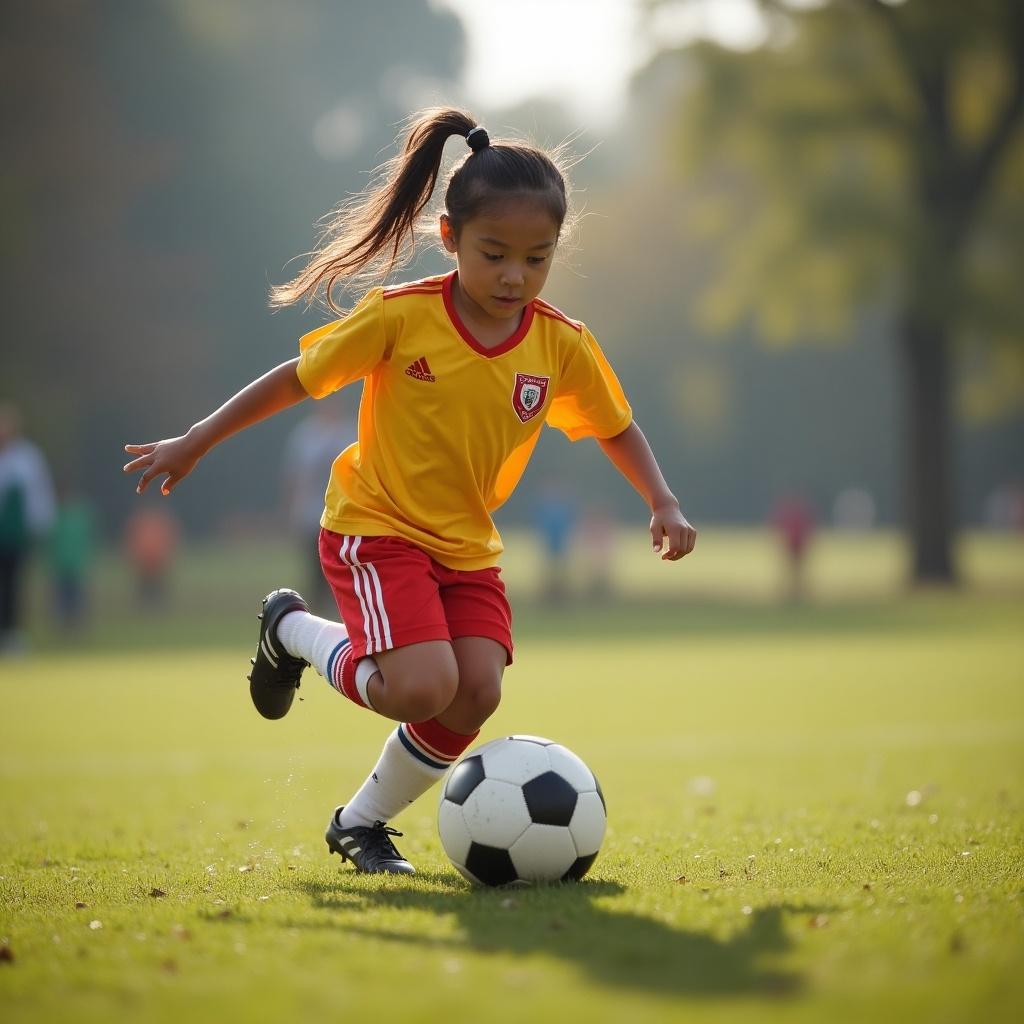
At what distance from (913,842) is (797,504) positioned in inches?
781

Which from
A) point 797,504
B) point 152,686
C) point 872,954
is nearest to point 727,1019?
point 872,954

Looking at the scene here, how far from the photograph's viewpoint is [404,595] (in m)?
4.49

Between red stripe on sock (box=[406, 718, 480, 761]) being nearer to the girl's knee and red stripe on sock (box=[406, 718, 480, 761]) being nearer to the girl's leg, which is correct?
the girl's leg

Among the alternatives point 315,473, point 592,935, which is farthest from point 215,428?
point 315,473

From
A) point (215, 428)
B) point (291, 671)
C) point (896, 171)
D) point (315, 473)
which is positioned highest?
point (896, 171)

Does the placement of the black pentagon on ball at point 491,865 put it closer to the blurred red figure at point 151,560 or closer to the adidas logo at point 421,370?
the adidas logo at point 421,370

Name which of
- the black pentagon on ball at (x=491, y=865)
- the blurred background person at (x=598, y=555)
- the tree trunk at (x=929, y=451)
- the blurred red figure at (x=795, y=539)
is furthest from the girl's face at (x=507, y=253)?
the tree trunk at (x=929, y=451)

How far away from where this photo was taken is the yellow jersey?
457cm

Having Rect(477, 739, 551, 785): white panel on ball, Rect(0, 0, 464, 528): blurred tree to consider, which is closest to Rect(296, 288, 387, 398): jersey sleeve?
Rect(477, 739, 551, 785): white panel on ball

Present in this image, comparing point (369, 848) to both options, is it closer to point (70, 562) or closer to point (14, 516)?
point (14, 516)

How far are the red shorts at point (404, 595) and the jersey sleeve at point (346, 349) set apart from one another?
1.72 feet

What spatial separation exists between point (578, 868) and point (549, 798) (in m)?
0.22

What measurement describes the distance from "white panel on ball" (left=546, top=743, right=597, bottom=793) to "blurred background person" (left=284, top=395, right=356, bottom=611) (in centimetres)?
1035

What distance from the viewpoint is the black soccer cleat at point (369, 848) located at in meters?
4.64
